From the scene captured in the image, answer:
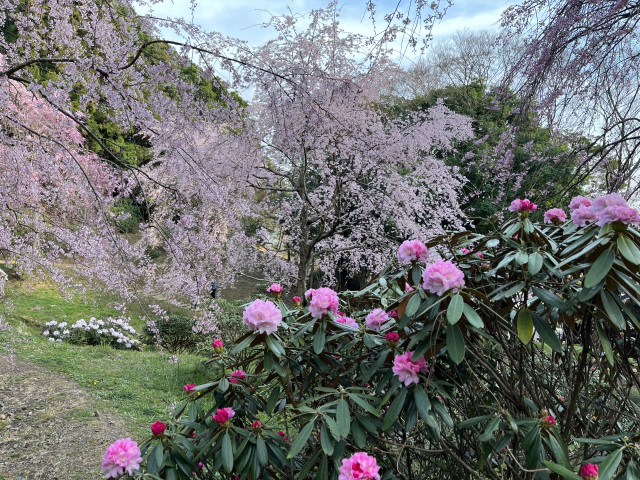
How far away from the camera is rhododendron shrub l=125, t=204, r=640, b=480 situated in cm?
104

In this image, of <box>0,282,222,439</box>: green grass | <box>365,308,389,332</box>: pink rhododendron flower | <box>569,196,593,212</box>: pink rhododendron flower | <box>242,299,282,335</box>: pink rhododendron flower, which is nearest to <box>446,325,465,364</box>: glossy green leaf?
<box>365,308,389,332</box>: pink rhododendron flower

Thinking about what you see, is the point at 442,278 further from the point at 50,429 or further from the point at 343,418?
the point at 50,429

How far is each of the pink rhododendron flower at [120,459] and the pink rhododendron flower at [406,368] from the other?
0.78 meters

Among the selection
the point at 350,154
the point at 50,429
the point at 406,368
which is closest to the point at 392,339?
the point at 406,368

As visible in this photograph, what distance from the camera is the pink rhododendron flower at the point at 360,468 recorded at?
3.26ft

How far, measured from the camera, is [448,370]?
4.42 feet

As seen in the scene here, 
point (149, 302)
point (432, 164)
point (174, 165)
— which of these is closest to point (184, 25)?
point (174, 165)

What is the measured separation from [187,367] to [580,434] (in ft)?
15.8

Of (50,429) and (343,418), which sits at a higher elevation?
(343,418)

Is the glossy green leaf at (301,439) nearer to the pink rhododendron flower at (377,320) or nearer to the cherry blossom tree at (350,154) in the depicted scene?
the pink rhododendron flower at (377,320)

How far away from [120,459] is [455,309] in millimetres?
1028

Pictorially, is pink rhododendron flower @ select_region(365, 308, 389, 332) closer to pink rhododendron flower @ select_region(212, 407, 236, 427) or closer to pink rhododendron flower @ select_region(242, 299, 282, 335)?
pink rhododendron flower @ select_region(242, 299, 282, 335)

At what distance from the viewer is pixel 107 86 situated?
2734 mm

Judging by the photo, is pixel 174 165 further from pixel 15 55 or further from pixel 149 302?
pixel 149 302
